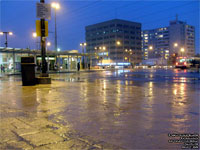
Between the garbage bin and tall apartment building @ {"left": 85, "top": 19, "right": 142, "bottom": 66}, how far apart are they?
124936mm

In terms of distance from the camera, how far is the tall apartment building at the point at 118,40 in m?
144

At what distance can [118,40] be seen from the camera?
464 feet

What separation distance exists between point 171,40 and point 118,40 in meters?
42.8

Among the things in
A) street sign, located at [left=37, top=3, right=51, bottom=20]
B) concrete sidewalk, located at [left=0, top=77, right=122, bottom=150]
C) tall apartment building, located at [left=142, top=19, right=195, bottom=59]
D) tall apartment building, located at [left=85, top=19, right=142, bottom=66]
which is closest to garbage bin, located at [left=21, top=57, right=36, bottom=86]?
street sign, located at [left=37, top=3, right=51, bottom=20]

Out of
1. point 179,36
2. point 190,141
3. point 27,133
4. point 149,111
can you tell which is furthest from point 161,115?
point 179,36

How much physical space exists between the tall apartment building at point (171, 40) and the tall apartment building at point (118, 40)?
36.3 ft

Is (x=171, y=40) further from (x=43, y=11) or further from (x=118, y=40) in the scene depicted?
(x=43, y=11)

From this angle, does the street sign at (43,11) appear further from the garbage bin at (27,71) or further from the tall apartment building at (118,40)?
the tall apartment building at (118,40)

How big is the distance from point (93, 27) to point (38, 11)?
148 m

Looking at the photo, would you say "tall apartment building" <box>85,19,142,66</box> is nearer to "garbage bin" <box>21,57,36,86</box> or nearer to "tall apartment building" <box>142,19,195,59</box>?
"tall apartment building" <box>142,19,195,59</box>

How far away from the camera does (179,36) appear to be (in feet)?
493

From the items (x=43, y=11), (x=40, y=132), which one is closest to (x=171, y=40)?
(x=43, y=11)

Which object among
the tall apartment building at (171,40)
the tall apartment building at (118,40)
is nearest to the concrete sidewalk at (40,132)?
the tall apartment building at (171,40)

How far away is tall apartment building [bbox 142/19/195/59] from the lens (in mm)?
150475
